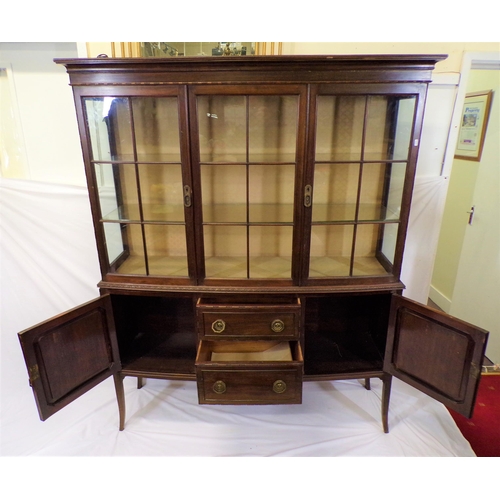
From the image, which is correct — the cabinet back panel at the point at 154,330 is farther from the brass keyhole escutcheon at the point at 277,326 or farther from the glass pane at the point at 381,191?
the glass pane at the point at 381,191

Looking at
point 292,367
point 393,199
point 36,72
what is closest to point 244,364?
point 292,367

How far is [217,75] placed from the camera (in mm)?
1247

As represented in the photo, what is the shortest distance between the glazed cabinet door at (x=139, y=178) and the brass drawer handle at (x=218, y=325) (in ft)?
0.66

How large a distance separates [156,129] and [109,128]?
19cm

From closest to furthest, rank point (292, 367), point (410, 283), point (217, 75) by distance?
1. point (217, 75)
2. point (292, 367)
3. point (410, 283)

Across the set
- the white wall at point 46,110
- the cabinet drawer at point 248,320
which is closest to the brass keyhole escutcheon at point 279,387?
the cabinet drawer at point 248,320

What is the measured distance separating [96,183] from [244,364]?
910mm

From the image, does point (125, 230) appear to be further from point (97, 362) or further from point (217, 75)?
point (217, 75)

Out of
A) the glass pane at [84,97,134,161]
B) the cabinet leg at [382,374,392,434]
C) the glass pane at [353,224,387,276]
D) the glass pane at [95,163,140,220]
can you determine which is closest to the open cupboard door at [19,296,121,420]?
the glass pane at [95,163,140,220]

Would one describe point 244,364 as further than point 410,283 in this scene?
No

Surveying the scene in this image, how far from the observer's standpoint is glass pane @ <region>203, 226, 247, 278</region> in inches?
59.1

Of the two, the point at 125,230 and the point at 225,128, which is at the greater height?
the point at 225,128

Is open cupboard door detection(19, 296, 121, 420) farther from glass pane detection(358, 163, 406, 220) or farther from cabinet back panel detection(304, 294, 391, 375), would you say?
glass pane detection(358, 163, 406, 220)

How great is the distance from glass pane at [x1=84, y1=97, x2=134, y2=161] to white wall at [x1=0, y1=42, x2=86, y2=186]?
1.34 feet
